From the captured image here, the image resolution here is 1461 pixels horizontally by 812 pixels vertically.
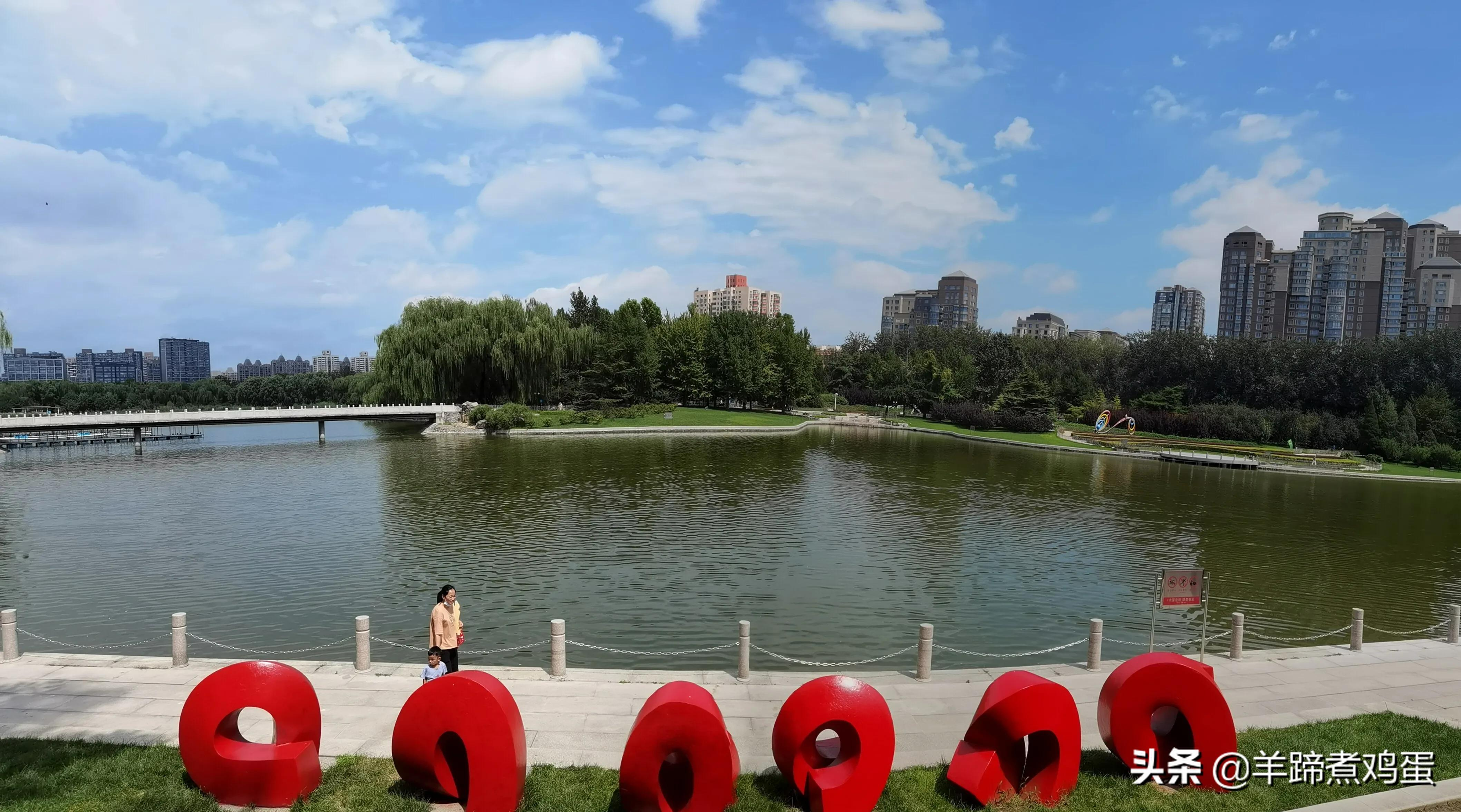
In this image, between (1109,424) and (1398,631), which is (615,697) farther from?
(1109,424)

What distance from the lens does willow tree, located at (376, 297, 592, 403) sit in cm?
5978

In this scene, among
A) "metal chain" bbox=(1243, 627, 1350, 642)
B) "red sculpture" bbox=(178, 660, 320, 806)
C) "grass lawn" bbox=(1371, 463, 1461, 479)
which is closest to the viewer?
"red sculpture" bbox=(178, 660, 320, 806)

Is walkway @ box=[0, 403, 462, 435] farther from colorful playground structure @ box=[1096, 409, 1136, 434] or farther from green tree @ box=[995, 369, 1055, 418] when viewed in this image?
colorful playground structure @ box=[1096, 409, 1136, 434]

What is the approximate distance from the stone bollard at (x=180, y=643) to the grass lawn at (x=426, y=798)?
8.55ft

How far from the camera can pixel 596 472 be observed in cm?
3528

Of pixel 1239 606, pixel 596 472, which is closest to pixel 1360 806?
pixel 1239 606

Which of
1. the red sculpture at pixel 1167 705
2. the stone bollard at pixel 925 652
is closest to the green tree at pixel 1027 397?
the stone bollard at pixel 925 652

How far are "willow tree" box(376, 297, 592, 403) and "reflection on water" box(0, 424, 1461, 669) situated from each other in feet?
69.8

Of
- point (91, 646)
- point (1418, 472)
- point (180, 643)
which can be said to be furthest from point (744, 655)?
point (1418, 472)

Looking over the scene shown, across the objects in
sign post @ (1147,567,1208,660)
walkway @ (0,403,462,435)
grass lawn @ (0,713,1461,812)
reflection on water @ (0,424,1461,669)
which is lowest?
reflection on water @ (0,424,1461,669)

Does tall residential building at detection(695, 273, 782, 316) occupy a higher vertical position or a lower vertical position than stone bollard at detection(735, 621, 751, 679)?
higher

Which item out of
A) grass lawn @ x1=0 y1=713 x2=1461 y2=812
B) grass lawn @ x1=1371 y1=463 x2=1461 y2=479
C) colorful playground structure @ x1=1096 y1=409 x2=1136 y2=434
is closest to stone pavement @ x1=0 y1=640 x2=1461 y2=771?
grass lawn @ x1=0 y1=713 x2=1461 y2=812

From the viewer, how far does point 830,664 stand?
1151cm

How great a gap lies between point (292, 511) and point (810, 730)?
24.6 meters
